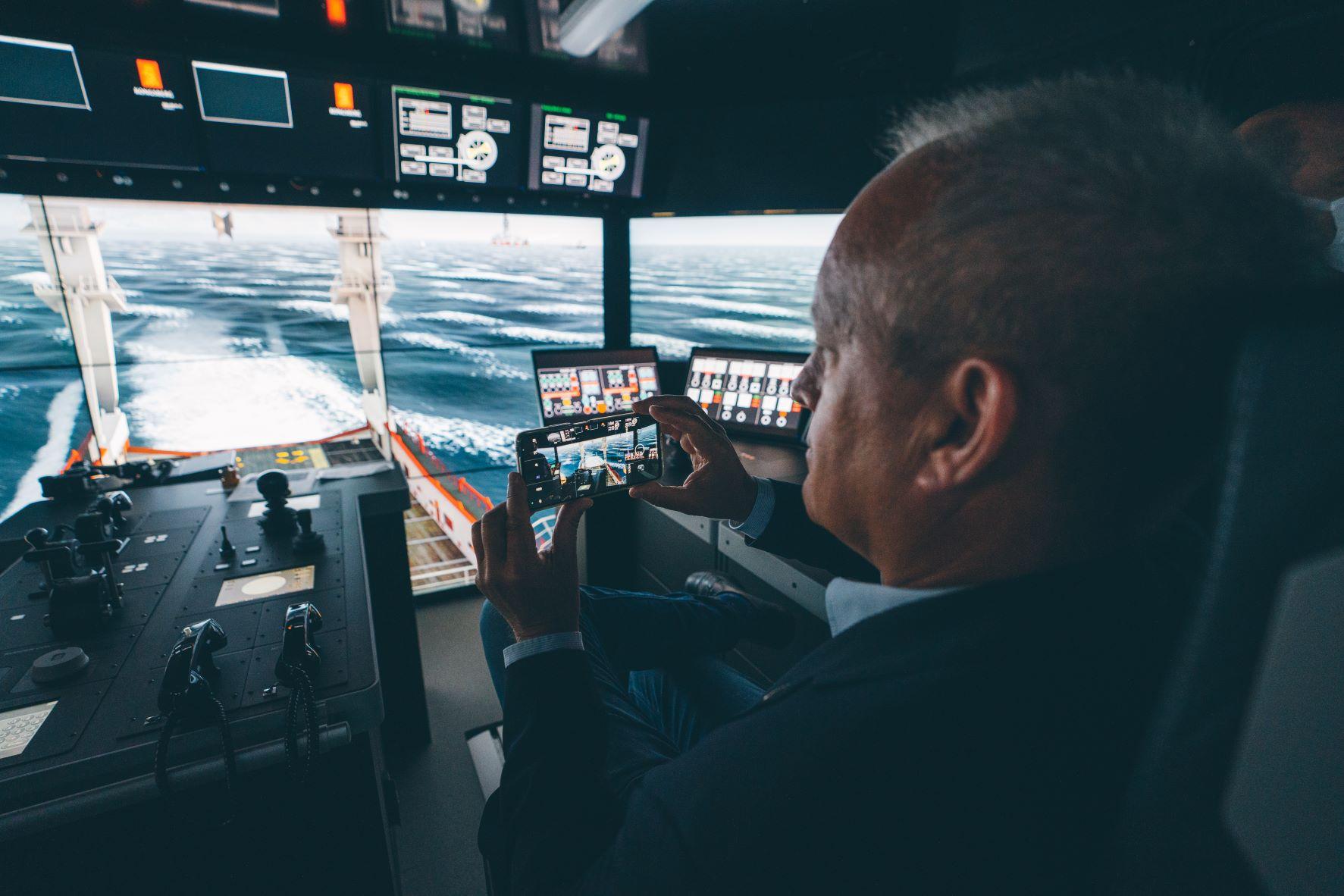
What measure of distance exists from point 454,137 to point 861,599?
2.54 meters

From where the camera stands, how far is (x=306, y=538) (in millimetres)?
1490

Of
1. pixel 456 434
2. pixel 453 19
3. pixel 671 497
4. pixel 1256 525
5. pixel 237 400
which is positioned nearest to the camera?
pixel 1256 525

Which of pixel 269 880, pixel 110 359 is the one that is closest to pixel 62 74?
pixel 110 359

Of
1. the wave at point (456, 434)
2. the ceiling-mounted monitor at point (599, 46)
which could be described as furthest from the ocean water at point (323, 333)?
the ceiling-mounted monitor at point (599, 46)

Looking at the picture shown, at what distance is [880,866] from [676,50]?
2.85 m

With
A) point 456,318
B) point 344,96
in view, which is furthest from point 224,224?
point 456,318

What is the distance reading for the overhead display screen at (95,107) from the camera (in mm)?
1847

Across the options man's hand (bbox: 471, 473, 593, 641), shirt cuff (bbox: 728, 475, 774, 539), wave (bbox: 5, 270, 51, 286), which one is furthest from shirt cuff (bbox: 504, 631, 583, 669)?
wave (bbox: 5, 270, 51, 286)

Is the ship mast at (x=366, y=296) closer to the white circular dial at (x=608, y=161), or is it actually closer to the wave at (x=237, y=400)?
the white circular dial at (x=608, y=161)

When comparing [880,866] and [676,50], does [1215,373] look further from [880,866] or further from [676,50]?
[676,50]

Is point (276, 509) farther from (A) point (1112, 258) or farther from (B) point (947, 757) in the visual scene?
(A) point (1112, 258)

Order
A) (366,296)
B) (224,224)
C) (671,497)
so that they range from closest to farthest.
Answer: (671,497) < (224,224) < (366,296)

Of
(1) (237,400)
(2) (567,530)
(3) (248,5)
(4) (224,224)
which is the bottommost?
(1) (237,400)

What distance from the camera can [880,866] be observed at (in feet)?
1.60
